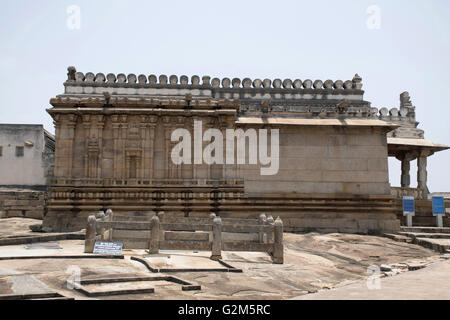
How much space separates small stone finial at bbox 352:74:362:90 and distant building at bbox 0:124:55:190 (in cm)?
2170

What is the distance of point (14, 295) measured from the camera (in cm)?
766

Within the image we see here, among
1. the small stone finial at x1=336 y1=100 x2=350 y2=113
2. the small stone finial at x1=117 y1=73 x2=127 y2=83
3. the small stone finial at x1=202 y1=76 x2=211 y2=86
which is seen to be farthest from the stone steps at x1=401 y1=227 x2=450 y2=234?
the small stone finial at x1=117 y1=73 x2=127 y2=83

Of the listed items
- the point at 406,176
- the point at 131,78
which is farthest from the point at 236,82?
the point at 406,176

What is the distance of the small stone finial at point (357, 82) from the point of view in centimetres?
2702

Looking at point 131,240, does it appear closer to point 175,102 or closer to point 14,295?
point 14,295

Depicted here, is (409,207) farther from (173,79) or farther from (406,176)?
(173,79)

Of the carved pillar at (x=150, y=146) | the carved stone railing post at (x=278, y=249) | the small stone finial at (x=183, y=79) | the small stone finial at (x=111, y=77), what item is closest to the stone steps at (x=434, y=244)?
the carved stone railing post at (x=278, y=249)

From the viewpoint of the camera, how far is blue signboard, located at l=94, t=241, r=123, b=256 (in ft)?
42.8

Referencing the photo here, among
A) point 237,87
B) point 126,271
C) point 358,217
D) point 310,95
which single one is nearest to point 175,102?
point 237,87

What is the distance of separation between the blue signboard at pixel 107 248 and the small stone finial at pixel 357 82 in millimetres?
19173

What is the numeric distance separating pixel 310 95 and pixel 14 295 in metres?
21.8

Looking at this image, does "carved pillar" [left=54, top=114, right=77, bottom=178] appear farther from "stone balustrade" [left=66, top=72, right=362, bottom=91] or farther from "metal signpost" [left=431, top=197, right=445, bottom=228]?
"metal signpost" [left=431, top=197, right=445, bottom=228]

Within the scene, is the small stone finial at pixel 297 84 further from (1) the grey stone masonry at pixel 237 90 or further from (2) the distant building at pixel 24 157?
(2) the distant building at pixel 24 157
